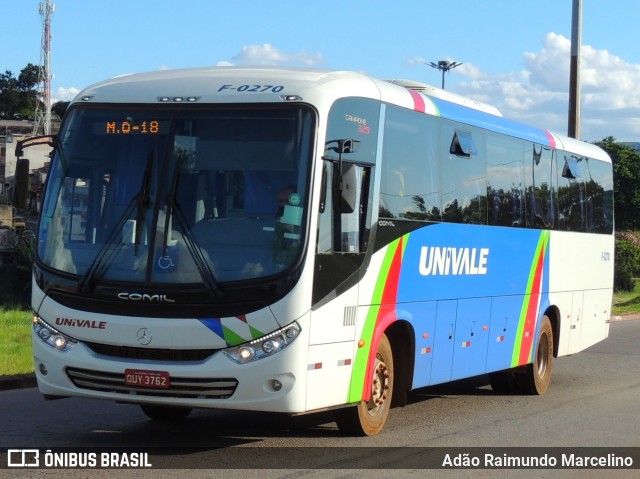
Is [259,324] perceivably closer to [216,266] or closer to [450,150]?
[216,266]

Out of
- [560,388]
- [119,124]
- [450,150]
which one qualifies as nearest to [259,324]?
[119,124]

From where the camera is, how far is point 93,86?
998 cm

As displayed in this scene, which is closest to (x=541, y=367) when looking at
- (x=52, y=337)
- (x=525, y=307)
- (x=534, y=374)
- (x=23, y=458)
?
(x=534, y=374)

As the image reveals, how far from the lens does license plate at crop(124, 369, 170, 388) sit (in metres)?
8.73

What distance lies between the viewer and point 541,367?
49.0 feet

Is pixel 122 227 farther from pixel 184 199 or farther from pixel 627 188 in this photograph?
pixel 627 188

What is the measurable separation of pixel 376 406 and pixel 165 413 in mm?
2149

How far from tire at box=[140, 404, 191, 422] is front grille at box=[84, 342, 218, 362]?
1.96 meters

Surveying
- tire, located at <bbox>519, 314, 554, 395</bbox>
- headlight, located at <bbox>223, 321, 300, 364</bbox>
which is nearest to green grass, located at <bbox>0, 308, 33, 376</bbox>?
Answer: headlight, located at <bbox>223, 321, 300, 364</bbox>

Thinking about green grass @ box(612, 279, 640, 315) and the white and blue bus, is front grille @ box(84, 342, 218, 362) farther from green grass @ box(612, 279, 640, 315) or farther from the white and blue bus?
green grass @ box(612, 279, 640, 315)

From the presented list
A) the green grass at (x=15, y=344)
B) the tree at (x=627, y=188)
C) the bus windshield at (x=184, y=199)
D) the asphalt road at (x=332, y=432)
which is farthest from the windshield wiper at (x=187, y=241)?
the tree at (x=627, y=188)

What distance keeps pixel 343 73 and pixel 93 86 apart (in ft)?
7.39

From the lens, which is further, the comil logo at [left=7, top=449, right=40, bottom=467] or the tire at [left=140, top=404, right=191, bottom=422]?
the tire at [left=140, top=404, right=191, bottom=422]

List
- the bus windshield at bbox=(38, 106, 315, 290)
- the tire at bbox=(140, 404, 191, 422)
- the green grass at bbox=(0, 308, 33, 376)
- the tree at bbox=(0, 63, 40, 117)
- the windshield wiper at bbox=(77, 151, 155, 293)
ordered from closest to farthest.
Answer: the bus windshield at bbox=(38, 106, 315, 290) < the windshield wiper at bbox=(77, 151, 155, 293) < the tire at bbox=(140, 404, 191, 422) < the green grass at bbox=(0, 308, 33, 376) < the tree at bbox=(0, 63, 40, 117)
